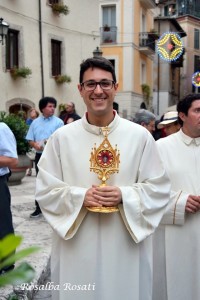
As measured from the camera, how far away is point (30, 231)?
17.0 feet

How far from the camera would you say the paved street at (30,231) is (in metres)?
3.43

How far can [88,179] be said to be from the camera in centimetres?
236

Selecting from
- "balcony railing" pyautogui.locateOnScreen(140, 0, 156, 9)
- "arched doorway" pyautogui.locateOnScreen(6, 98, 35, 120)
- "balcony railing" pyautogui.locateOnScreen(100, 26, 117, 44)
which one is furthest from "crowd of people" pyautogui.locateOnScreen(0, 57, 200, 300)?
"balcony railing" pyautogui.locateOnScreen(140, 0, 156, 9)

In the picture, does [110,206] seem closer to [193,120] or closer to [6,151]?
[193,120]

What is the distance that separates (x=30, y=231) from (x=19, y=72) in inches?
483

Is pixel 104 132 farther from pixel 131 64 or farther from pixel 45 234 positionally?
pixel 131 64

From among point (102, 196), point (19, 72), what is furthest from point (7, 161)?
point (19, 72)

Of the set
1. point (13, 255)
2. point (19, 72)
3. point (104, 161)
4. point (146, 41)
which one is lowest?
point (104, 161)

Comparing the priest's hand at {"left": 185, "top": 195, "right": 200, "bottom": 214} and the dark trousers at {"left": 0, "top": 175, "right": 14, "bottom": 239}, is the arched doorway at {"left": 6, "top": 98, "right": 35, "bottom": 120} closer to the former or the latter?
the dark trousers at {"left": 0, "top": 175, "right": 14, "bottom": 239}

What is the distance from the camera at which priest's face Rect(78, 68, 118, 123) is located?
2326mm

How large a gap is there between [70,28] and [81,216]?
60.3 feet

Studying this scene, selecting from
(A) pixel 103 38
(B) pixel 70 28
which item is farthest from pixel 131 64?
(B) pixel 70 28

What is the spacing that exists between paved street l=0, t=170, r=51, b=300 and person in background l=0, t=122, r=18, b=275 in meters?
0.24

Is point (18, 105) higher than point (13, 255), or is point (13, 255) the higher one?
point (13, 255)
